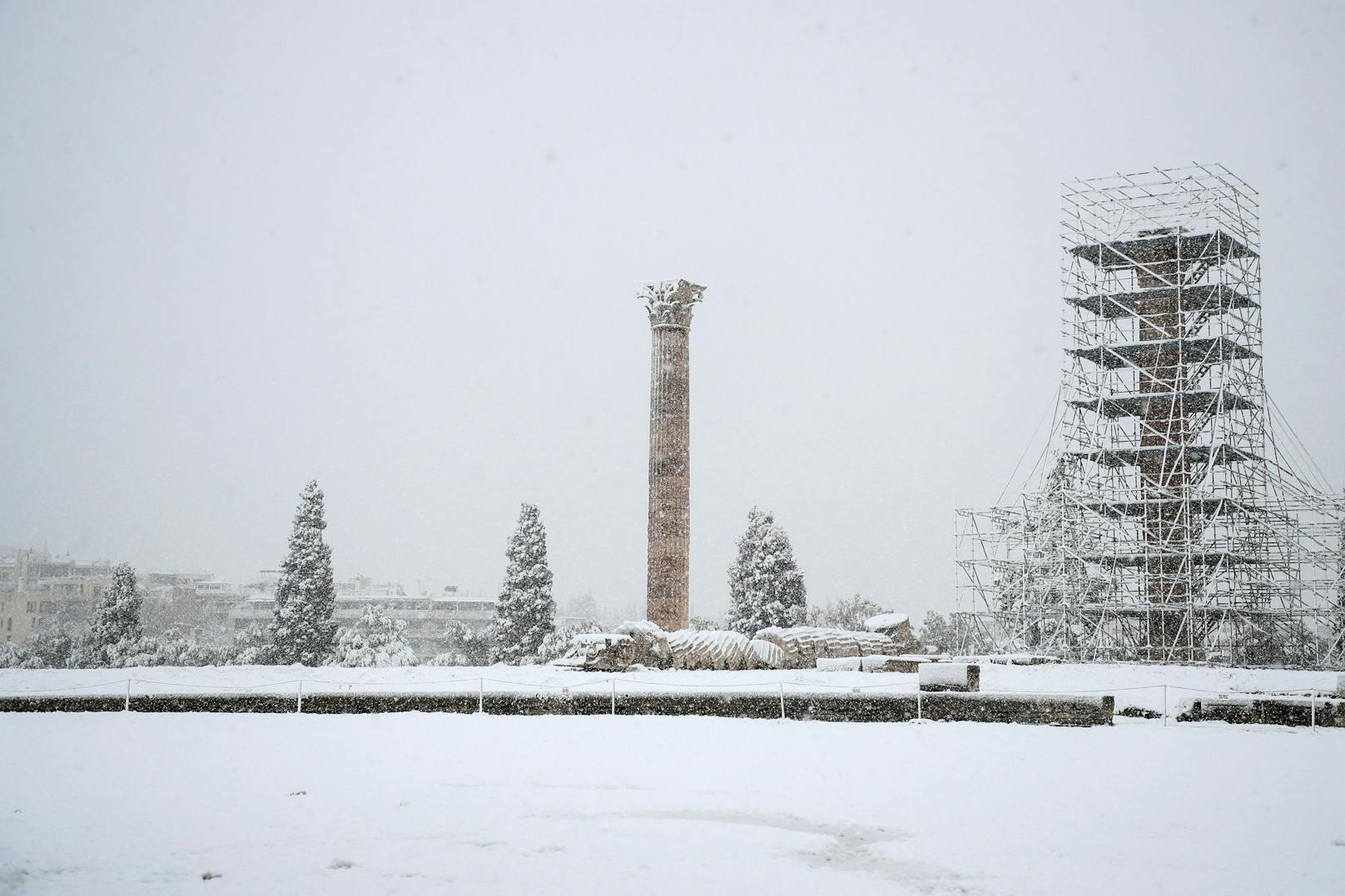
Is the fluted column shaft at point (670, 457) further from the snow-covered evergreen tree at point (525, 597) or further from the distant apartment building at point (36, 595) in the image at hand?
the distant apartment building at point (36, 595)

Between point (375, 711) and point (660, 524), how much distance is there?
651 inches

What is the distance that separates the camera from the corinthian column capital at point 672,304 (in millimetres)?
34094

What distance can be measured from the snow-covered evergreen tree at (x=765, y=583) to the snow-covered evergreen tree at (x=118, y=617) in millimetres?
23213

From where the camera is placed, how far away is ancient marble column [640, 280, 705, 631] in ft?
110

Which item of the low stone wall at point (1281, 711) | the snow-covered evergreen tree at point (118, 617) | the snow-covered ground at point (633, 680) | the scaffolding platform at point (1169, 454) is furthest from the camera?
the snow-covered evergreen tree at point (118, 617)

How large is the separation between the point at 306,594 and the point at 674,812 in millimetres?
34597

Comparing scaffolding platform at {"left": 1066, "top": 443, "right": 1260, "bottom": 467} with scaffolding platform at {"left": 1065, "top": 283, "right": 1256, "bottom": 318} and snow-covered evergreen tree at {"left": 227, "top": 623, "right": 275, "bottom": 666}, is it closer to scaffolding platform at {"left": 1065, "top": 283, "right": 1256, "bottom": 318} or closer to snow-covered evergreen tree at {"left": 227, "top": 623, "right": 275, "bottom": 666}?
scaffolding platform at {"left": 1065, "top": 283, "right": 1256, "bottom": 318}

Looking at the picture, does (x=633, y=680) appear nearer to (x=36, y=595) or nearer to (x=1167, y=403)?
(x=1167, y=403)

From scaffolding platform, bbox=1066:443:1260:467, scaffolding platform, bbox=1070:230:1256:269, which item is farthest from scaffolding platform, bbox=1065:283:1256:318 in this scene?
scaffolding platform, bbox=1066:443:1260:467

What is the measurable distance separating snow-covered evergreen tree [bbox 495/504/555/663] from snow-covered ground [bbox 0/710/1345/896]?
28.6 metres

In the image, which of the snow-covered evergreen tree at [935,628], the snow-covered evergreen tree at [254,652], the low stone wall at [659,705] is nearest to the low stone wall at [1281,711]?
the low stone wall at [659,705]

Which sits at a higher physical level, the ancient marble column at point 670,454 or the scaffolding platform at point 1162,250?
the scaffolding platform at point 1162,250

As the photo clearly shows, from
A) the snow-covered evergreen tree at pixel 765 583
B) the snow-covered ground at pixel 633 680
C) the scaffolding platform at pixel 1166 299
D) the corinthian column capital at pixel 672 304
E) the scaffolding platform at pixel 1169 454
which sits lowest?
the snow-covered ground at pixel 633 680

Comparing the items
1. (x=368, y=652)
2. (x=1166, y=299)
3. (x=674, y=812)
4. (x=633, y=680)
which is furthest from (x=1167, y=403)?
(x=674, y=812)
